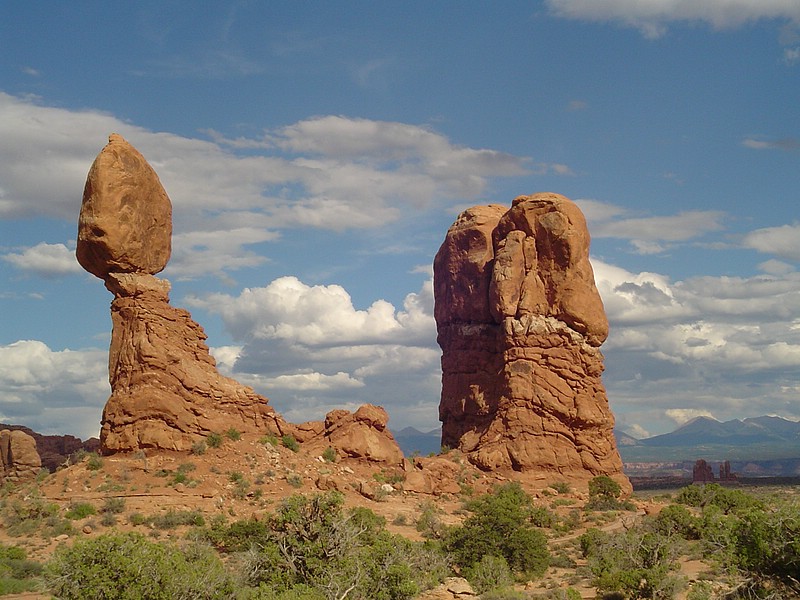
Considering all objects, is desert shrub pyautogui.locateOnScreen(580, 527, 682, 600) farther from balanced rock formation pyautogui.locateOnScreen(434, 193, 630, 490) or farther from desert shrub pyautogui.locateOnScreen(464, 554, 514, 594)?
balanced rock formation pyautogui.locateOnScreen(434, 193, 630, 490)

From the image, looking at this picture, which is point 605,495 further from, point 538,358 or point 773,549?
point 773,549

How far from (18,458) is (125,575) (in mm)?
23975

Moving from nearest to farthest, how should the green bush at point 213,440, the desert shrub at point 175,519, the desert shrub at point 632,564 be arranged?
1. the desert shrub at point 632,564
2. the desert shrub at point 175,519
3. the green bush at point 213,440

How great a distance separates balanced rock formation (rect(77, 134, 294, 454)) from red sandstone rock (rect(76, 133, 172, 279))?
0.13 ft

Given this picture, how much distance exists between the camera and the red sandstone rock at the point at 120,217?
3706 cm

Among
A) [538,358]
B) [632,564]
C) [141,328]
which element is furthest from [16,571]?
[538,358]

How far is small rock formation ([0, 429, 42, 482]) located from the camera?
39.2 metres

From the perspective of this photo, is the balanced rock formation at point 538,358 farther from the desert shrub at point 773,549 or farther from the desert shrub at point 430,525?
the desert shrub at point 773,549

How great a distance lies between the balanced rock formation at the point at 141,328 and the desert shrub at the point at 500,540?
1195 cm

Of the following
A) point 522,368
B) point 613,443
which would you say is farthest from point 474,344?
point 613,443

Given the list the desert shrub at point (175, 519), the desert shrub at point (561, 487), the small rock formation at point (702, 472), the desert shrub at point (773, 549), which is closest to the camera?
the desert shrub at point (773, 549)

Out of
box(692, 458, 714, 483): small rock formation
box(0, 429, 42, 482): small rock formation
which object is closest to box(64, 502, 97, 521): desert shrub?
box(0, 429, 42, 482): small rock formation

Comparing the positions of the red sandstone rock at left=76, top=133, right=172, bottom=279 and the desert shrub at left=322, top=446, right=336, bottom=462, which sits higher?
the red sandstone rock at left=76, top=133, right=172, bottom=279

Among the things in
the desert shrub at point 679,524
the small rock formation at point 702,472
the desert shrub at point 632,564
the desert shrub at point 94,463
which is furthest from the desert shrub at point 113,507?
the small rock formation at point 702,472
